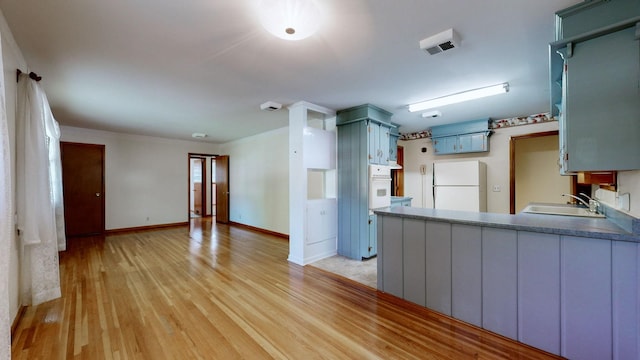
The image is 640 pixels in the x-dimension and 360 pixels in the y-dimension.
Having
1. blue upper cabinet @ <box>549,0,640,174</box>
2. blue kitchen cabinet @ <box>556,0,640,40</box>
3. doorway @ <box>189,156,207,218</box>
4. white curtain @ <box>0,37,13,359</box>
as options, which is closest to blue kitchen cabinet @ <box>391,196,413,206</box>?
blue upper cabinet @ <box>549,0,640,174</box>

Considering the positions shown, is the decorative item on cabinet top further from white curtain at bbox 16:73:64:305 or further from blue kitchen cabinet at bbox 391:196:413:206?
white curtain at bbox 16:73:64:305

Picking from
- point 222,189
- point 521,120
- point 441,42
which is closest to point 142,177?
point 222,189

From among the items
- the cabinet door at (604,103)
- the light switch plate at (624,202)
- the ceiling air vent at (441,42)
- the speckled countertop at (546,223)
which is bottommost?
the speckled countertop at (546,223)

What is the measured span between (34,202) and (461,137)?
6.15m

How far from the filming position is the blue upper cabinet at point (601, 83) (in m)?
1.52

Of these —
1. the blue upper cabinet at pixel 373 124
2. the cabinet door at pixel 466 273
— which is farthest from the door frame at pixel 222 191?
the cabinet door at pixel 466 273

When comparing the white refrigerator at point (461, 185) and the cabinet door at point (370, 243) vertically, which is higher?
the white refrigerator at point (461, 185)

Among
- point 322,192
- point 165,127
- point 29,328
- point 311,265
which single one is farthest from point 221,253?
point 165,127

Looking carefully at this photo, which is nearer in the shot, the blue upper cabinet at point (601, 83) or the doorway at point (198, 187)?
the blue upper cabinet at point (601, 83)

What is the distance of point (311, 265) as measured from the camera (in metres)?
3.76

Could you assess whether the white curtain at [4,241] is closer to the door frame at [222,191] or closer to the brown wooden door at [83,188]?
the brown wooden door at [83,188]

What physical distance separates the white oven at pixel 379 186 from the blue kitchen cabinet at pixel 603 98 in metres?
2.36

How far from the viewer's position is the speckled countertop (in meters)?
1.64

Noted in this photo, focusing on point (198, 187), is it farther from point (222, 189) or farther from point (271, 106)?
point (271, 106)
